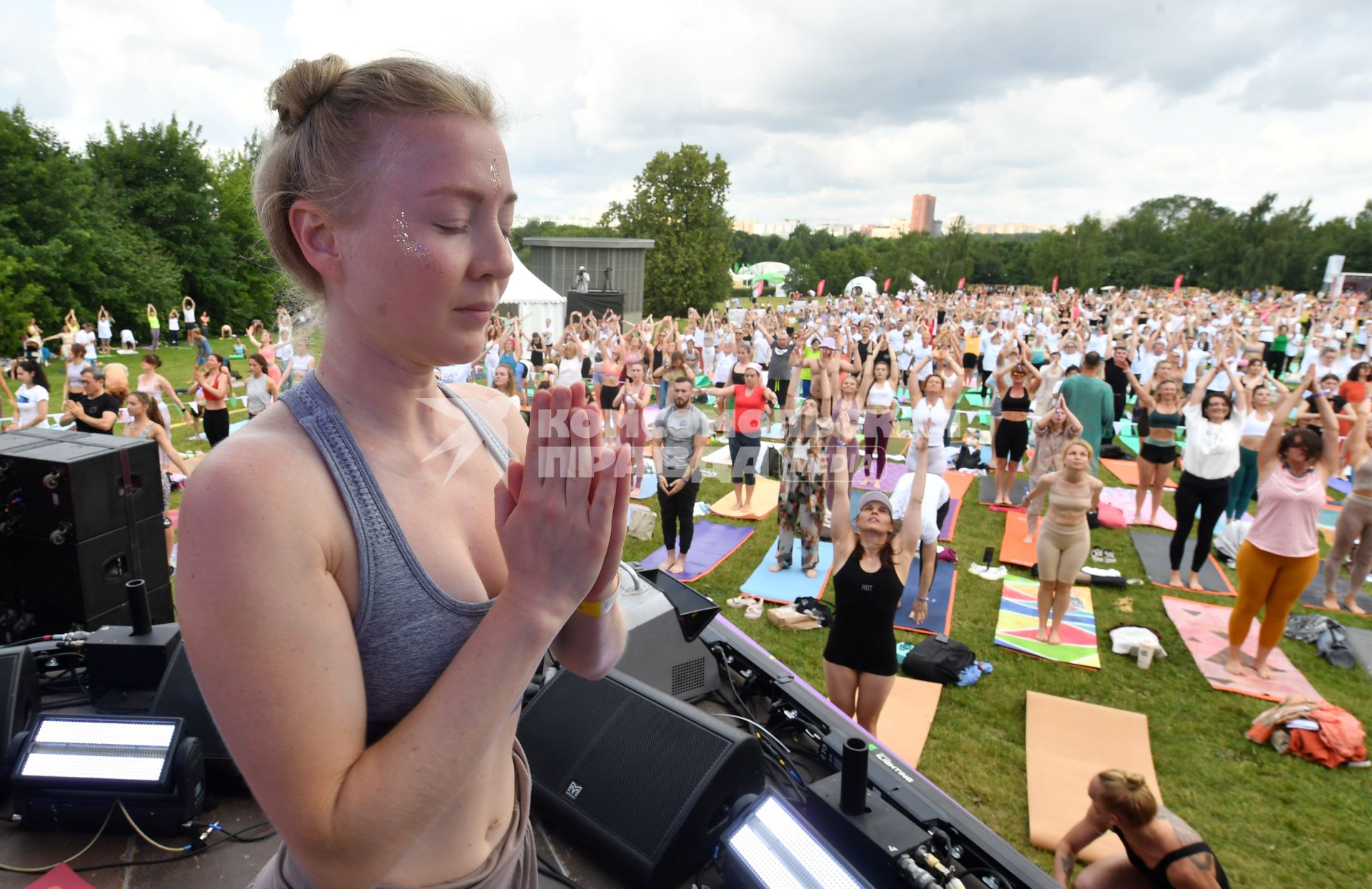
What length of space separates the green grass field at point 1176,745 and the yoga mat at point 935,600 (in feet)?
0.36

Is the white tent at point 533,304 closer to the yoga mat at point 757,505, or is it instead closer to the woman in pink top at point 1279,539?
the yoga mat at point 757,505

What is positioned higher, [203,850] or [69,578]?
[69,578]

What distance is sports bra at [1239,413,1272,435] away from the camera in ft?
27.0

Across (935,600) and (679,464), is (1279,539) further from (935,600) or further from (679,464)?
(679,464)

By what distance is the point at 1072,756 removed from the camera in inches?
196

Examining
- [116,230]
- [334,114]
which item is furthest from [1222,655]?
[116,230]

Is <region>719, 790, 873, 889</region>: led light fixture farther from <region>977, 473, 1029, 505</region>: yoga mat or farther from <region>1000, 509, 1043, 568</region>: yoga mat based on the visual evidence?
<region>977, 473, 1029, 505</region>: yoga mat

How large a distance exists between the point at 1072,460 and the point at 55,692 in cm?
722

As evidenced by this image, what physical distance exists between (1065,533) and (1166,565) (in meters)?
2.67

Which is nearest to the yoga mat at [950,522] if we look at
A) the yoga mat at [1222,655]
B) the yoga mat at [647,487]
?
the yoga mat at [1222,655]

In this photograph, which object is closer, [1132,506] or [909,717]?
[909,717]

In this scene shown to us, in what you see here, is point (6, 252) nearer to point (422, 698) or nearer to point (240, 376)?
point (240, 376)

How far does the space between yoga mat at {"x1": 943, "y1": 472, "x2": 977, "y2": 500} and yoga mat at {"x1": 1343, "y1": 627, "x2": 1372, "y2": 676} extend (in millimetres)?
4309

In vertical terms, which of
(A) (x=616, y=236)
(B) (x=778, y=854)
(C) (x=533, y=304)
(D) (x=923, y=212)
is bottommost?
(B) (x=778, y=854)
